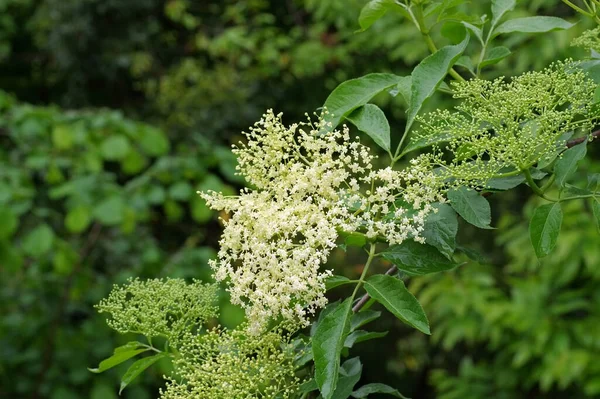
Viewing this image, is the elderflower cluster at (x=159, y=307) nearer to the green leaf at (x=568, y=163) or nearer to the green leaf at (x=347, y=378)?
the green leaf at (x=347, y=378)

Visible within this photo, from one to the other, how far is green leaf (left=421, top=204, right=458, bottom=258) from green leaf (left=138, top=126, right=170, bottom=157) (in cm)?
228

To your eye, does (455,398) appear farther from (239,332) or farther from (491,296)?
(239,332)

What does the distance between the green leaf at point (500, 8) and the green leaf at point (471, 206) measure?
29 centimetres

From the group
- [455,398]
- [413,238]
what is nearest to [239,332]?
[413,238]

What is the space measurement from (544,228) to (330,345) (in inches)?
9.6

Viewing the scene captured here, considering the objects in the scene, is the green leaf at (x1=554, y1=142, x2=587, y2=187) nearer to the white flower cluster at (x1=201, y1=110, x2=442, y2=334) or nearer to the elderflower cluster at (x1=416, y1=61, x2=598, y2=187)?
the elderflower cluster at (x1=416, y1=61, x2=598, y2=187)

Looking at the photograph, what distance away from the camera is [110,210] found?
2668 mm

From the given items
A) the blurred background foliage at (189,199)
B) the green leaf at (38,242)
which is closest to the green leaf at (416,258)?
the blurred background foliage at (189,199)

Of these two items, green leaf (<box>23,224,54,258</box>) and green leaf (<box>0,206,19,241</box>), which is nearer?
green leaf (<box>0,206,19,241</box>)

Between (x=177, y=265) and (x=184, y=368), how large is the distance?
90.9 inches

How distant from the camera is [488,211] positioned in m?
0.68

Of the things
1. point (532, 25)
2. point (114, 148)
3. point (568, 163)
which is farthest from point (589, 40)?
A: point (114, 148)

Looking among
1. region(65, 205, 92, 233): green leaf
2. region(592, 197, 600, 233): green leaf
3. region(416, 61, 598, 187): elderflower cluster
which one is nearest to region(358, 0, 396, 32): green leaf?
region(416, 61, 598, 187): elderflower cluster

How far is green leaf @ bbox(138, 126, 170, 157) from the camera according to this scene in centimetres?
288
